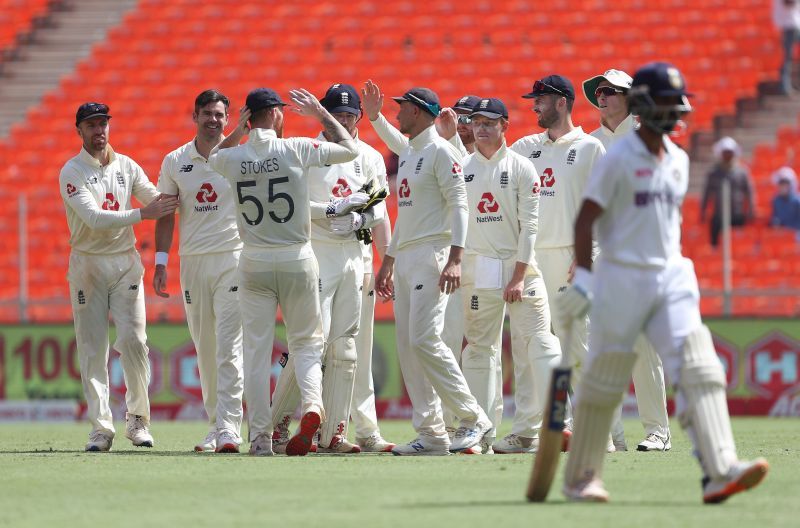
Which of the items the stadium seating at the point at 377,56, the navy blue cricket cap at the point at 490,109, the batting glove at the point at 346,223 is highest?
the stadium seating at the point at 377,56

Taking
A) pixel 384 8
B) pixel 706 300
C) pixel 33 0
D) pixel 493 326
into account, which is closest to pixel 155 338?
pixel 706 300

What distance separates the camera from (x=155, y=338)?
59.6 ft

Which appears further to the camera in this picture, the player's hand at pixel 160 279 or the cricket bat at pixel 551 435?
the player's hand at pixel 160 279

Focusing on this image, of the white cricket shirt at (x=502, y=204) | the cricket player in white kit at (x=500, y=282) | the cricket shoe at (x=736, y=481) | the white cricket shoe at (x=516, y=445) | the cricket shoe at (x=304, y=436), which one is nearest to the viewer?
the cricket shoe at (x=736, y=481)

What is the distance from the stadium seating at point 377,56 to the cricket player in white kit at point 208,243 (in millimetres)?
11363

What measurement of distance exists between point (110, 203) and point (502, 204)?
308 cm

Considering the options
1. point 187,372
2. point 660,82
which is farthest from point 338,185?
point 187,372

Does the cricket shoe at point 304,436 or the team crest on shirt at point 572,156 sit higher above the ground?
the team crest on shirt at point 572,156

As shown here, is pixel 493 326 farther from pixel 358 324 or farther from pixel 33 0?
pixel 33 0

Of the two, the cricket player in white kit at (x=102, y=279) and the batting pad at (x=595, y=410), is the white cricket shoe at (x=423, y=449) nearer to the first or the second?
the cricket player in white kit at (x=102, y=279)

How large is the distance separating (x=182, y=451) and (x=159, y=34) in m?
17.1

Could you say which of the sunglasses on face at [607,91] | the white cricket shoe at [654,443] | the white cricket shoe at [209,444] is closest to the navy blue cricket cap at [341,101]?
the sunglasses on face at [607,91]

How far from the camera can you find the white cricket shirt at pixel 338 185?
1108 centimetres

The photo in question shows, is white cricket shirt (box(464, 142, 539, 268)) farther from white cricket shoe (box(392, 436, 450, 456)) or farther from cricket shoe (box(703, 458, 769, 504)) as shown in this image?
cricket shoe (box(703, 458, 769, 504))
